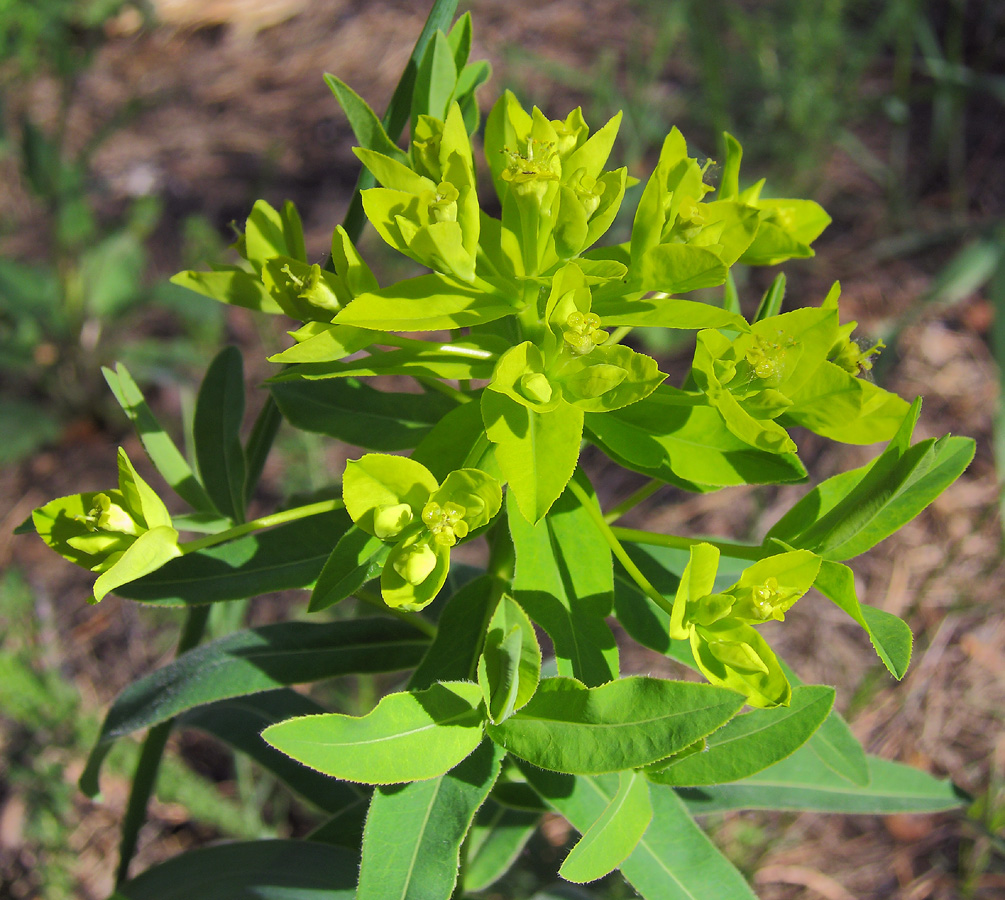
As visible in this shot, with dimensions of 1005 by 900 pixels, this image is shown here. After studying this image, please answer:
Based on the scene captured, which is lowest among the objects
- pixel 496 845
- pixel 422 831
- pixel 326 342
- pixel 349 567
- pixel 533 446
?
pixel 496 845

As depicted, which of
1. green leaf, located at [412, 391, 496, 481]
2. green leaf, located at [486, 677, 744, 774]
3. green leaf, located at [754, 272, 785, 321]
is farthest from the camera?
green leaf, located at [754, 272, 785, 321]

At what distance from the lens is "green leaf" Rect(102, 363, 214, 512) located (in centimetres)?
115

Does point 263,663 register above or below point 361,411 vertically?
below

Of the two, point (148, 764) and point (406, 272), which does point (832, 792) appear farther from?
point (406, 272)

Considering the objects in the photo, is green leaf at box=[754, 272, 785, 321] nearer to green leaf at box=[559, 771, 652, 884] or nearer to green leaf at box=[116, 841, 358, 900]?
green leaf at box=[559, 771, 652, 884]

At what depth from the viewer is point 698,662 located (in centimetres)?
97

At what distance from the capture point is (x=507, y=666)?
2.91 ft

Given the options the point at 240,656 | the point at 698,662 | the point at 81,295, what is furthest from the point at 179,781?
the point at 81,295

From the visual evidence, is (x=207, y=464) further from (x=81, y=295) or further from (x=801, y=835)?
(x=81, y=295)

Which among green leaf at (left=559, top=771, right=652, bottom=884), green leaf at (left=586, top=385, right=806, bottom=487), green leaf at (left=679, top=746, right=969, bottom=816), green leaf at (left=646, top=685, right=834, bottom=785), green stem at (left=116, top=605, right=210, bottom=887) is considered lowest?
green leaf at (left=679, top=746, right=969, bottom=816)

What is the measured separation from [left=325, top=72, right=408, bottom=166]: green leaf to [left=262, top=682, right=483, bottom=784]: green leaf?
27.1 inches

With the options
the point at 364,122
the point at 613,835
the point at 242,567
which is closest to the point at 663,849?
the point at 613,835

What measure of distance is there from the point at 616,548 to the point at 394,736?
0.36 metres

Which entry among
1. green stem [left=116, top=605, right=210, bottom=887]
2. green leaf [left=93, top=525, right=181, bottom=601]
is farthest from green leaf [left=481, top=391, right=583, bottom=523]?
green stem [left=116, top=605, right=210, bottom=887]
